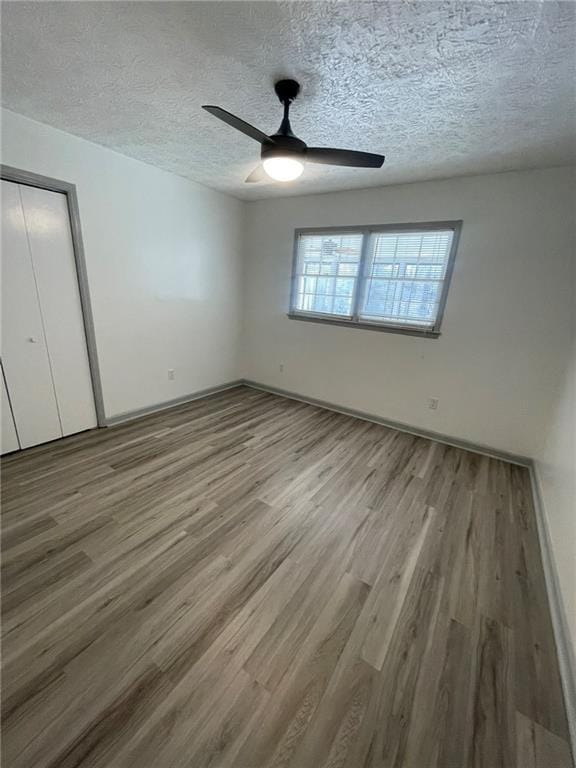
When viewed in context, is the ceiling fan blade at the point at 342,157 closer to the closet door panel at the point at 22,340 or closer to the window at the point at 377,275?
the window at the point at 377,275

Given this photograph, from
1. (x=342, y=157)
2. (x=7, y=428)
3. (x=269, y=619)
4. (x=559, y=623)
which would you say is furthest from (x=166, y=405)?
(x=559, y=623)

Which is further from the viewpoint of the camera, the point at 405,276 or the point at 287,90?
the point at 405,276

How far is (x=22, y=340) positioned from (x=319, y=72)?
279 centimetres

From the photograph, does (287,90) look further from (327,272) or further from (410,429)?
(410,429)

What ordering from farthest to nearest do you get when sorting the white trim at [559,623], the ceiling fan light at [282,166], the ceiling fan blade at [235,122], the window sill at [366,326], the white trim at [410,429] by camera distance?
the window sill at [366,326] → the white trim at [410,429] → the ceiling fan light at [282,166] → the ceiling fan blade at [235,122] → the white trim at [559,623]

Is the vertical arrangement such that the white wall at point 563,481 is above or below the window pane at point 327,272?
below

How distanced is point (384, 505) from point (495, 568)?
0.72 m

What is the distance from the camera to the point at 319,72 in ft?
4.92

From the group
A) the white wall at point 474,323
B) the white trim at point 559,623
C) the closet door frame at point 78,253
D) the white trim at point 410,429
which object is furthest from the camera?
the white trim at point 410,429

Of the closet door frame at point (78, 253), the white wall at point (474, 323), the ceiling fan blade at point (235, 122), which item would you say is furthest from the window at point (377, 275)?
the closet door frame at point (78, 253)

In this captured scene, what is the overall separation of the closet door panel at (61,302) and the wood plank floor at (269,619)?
0.53 m

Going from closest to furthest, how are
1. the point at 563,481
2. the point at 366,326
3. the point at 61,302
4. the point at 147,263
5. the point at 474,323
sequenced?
the point at 563,481
the point at 61,302
the point at 474,323
the point at 147,263
the point at 366,326

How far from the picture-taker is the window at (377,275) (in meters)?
3.02

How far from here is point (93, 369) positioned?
116 inches
